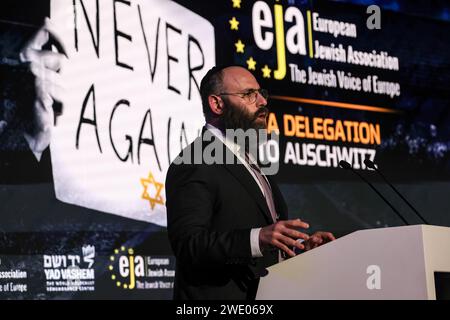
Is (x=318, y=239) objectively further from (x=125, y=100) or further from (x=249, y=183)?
(x=125, y=100)

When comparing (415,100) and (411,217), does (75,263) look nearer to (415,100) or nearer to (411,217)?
(411,217)

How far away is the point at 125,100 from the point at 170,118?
340 mm

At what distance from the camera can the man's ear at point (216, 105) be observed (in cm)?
318

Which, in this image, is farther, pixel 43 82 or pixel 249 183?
pixel 43 82

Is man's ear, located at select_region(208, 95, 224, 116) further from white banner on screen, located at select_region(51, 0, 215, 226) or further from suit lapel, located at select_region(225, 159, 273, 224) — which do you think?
white banner on screen, located at select_region(51, 0, 215, 226)

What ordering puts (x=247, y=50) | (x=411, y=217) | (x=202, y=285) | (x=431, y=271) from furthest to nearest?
1. (x=411, y=217)
2. (x=247, y=50)
3. (x=202, y=285)
4. (x=431, y=271)

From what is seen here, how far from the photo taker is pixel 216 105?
3.19 meters

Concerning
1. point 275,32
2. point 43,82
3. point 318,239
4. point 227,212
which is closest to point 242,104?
point 227,212

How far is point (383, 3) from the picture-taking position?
20.6 feet

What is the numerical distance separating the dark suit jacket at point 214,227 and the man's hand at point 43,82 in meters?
1.93
